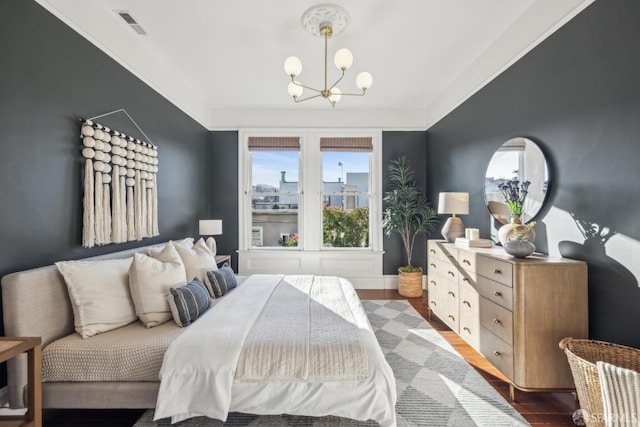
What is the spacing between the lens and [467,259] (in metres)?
2.49

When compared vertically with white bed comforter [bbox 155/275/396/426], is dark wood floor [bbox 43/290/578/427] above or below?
below

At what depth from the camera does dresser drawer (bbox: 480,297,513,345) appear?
192 centimetres

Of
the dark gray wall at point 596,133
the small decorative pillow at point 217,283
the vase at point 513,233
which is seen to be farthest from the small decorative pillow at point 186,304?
the dark gray wall at point 596,133

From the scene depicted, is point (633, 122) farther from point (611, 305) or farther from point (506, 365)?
point (506, 365)

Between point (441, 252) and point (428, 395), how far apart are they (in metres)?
1.43

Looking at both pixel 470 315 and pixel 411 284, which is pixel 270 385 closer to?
pixel 470 315

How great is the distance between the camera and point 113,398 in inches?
61.7

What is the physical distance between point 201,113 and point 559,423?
5023 millimetres

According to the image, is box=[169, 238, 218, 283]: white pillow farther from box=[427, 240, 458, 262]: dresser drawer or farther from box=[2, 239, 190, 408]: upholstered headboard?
box=[427, 240, 458, 262]: dresser drawer

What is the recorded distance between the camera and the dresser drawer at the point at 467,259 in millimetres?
2370

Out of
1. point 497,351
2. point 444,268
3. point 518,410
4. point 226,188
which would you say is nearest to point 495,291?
point 497,351

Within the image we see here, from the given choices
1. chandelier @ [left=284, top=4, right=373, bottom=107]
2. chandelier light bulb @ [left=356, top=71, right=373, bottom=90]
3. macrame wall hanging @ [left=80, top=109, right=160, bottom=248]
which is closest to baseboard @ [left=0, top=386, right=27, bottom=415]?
macrame wall hanging @ [left=80, top=109, right=160, bottom=248]

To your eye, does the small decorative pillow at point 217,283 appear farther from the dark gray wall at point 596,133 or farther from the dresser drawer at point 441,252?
the dark gray wall at point 596,133

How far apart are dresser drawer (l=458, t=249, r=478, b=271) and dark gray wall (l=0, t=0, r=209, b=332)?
10.00 ft
